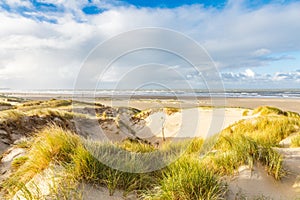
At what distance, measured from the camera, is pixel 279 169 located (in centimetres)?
488

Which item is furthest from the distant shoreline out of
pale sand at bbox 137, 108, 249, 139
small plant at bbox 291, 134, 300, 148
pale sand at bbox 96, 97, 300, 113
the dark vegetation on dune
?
the dark vegetation on dune

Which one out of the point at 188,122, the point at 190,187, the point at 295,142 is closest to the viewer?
the point at 190,187

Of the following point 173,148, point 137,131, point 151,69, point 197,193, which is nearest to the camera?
point 197,193

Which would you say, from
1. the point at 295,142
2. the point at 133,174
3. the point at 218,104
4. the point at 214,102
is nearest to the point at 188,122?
the point at 295,142

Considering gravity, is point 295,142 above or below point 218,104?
above

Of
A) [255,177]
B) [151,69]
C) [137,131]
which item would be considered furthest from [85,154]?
[137,131]

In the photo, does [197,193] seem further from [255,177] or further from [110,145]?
[110,145]

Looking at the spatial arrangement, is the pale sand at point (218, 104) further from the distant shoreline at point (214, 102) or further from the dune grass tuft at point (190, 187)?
the dune grass tuft at point (190, 187)

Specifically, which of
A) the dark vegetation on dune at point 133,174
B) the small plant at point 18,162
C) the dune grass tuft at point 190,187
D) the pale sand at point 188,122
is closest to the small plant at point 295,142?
the dark vegetation on dune at point 133,174

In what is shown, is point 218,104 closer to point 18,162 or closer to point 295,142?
point 295,142

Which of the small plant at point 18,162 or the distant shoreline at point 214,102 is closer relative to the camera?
the small plant at point 18,162

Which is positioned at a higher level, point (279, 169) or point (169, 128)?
point (279, 169)

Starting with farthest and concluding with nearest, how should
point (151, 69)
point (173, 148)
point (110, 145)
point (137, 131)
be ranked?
point (137, 131) < point (151, 69) < point (173, 148) < point (110, 145)

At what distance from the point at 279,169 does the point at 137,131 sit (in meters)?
13.1
